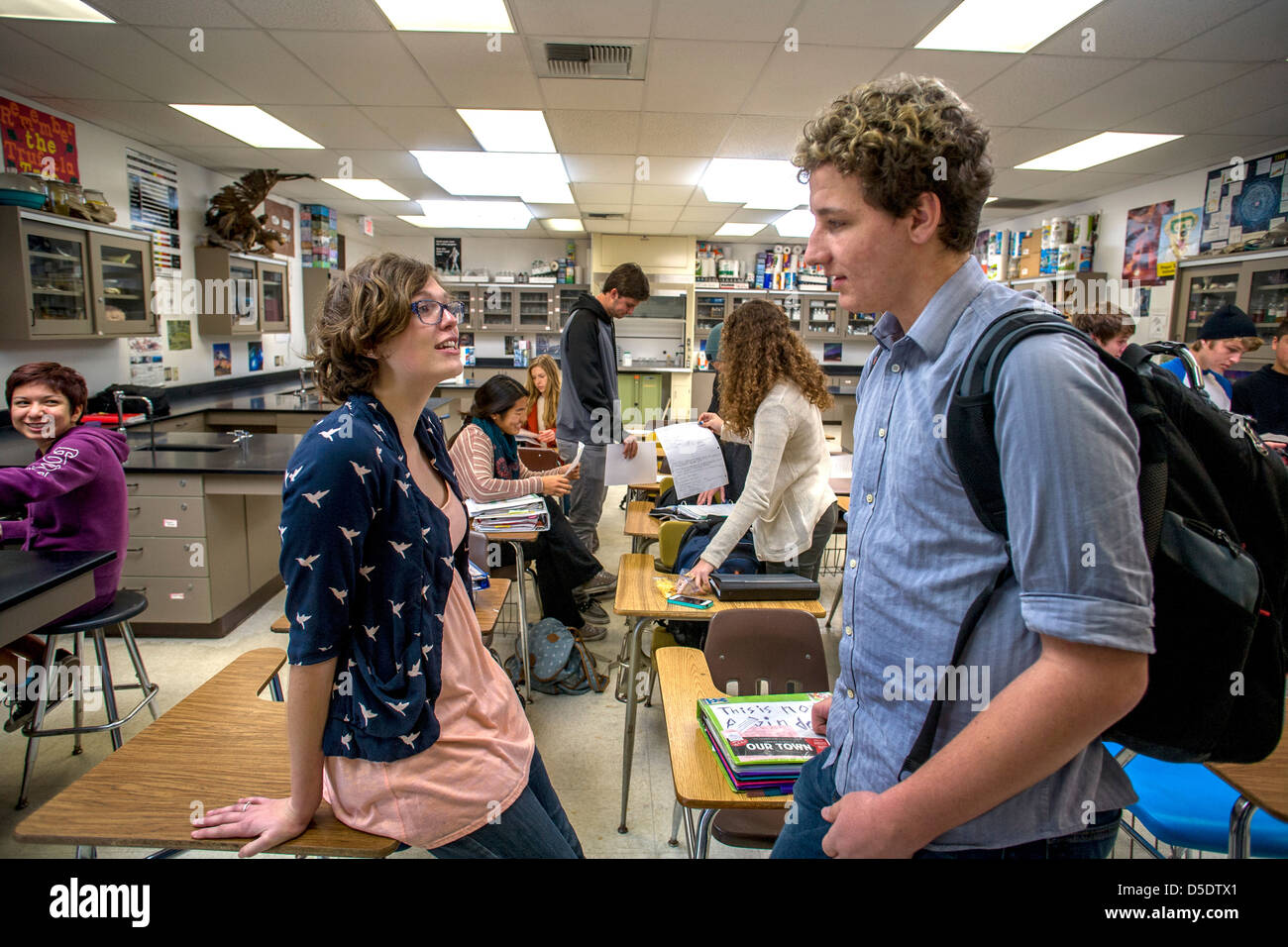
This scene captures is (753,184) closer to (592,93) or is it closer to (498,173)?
(498,173)

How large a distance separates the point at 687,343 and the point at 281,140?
6.20 metres

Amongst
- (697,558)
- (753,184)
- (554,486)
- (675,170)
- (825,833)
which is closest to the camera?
(825,833)

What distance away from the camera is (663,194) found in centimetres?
730

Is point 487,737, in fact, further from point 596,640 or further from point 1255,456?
point 596,640

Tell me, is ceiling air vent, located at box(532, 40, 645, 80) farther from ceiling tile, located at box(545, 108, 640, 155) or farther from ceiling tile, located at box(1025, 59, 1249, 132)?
ceiling tile, located at box(1025, 59, 1249, 132)

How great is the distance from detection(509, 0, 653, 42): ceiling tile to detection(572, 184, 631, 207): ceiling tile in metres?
3.58

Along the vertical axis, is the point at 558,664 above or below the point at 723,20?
below

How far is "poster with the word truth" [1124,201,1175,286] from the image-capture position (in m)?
6.30

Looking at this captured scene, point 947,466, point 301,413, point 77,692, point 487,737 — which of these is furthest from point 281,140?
point 947,466

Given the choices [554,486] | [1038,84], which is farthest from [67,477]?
[1038,84]

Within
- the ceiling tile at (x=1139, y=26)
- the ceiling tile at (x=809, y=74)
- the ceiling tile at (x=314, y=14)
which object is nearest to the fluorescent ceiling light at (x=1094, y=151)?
the ceiling tile at (x=1139, y=26)

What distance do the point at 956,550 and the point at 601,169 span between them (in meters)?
6.19

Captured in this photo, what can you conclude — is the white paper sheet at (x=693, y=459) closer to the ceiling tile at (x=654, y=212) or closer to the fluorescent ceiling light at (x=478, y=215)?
the ceiling tile at (x=654, y=212)

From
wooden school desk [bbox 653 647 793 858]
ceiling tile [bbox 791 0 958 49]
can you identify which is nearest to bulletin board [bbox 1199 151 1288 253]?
ceiling tile [bbox 791 0 958 49]
